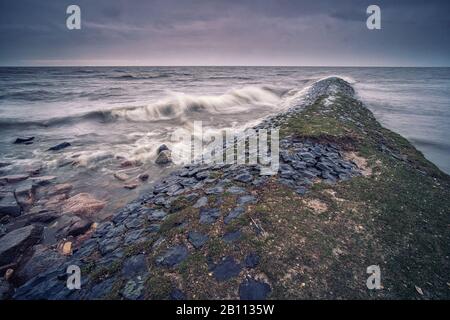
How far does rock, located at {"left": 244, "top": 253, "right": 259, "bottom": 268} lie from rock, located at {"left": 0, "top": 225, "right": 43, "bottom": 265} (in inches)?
200

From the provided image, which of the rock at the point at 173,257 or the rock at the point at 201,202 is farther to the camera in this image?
the rock at the point at 201,202

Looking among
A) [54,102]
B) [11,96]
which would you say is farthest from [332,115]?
[11,96]

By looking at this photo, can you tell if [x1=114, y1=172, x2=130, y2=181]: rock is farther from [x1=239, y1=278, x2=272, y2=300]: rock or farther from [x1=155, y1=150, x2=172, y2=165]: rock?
[x1=239, y1=278, x2=272, y2=300]: rock

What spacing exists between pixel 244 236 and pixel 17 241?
528 cm

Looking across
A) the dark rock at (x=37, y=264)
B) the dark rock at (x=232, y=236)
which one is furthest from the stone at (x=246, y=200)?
the dark rock at (x=37, y=264)

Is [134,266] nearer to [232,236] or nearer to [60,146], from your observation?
[232,236]

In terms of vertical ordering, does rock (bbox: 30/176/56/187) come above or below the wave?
below

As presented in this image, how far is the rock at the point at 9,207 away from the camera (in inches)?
286

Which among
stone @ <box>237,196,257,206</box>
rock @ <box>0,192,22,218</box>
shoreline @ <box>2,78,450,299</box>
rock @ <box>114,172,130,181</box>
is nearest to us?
shoreline @ <box>2,78,450,299</box>

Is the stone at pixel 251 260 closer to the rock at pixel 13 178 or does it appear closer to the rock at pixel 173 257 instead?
the rock at pixel 173 257

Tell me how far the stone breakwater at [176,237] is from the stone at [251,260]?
0.05ft

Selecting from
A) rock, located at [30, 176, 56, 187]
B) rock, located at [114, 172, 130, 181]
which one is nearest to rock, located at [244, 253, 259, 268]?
rock, located at [114, 172, 130, 181]

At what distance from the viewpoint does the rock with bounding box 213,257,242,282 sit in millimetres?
3752


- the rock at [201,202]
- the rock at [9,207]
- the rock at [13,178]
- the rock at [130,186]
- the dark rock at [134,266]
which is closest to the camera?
the dark rock at [134,266]
